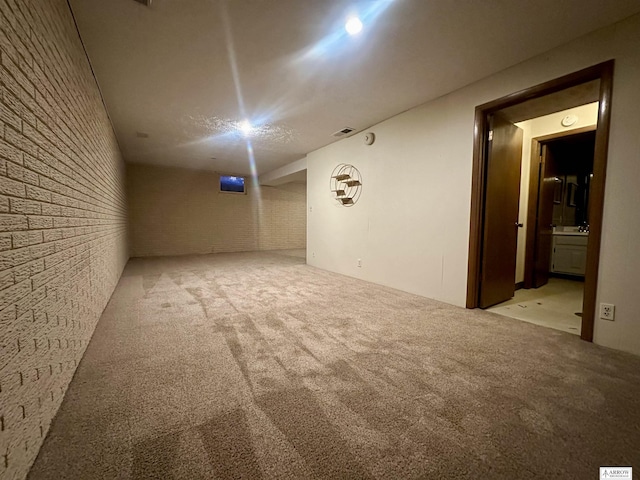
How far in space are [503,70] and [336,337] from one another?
3018 millimetres

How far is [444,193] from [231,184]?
6884 mm

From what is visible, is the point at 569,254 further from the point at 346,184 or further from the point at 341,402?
the point at 341,402

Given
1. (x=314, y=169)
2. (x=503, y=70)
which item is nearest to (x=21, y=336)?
(x=503, y=70)

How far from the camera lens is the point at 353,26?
1921 millimetres

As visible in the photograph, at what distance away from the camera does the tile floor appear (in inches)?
97.2

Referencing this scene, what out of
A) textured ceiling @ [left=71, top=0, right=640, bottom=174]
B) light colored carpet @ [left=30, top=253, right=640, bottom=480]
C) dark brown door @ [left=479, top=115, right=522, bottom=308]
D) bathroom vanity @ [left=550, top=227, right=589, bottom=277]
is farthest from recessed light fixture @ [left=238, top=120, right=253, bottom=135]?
bathroom vanity @ [left=550, top=227, right=589, bottom=277]

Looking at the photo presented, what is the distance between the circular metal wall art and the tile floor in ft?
8.52

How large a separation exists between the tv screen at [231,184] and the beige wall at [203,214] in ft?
0.57

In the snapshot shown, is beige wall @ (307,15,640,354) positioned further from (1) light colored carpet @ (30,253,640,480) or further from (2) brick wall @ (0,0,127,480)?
(2) brick wall @ (0,0,127,480)

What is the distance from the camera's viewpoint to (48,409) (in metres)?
1.14

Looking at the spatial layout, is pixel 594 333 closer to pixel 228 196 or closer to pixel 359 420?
pixel 359 420
